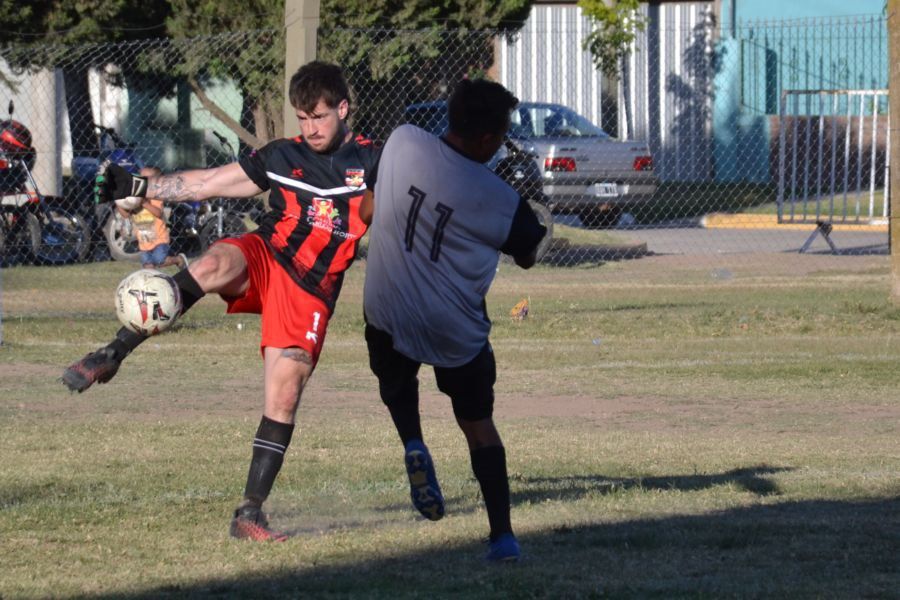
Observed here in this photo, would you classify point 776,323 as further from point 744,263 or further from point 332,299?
point 332,299

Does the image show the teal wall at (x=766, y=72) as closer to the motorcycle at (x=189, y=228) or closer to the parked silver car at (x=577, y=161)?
the parked silver car at (x=577, y=161)

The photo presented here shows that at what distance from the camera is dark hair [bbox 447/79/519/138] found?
5477 mm

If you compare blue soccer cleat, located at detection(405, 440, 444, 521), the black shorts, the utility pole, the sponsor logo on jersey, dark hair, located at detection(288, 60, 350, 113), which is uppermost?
the utility pole

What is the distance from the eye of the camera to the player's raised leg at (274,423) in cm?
601

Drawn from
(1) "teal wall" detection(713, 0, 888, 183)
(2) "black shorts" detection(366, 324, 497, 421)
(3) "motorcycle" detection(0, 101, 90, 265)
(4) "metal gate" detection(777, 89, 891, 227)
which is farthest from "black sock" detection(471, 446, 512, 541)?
(1) "teal wall" detection(713, 0, 888, 183)

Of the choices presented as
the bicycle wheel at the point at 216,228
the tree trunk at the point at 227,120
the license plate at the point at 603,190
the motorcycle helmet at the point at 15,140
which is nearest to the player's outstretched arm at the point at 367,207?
the motorcycle helmet at the point at 15,140

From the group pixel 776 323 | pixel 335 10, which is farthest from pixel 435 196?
pixel 335 10

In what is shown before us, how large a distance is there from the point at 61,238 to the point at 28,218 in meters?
0.67

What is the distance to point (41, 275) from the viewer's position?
18.1 metres

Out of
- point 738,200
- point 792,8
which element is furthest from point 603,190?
point 792,8

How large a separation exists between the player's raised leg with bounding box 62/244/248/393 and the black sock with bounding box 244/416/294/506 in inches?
21.8

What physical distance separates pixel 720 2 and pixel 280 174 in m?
26.8

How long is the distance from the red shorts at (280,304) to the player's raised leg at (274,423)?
5 centimetres

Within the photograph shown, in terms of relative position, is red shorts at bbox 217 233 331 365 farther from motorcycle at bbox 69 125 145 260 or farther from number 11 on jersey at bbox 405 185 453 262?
motorcycle at bbox 69 125 145 260
